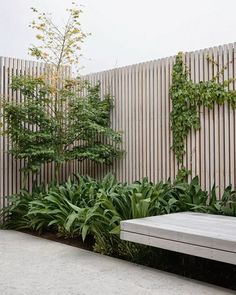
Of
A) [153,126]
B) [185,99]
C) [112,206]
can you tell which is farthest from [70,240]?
[185,99]

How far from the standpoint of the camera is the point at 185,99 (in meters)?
5.59

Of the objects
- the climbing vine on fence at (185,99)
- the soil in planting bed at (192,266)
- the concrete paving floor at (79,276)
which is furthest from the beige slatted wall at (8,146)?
the soil in planting bed at (192,266)

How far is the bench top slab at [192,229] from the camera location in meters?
3.14

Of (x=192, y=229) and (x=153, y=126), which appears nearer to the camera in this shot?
(x=192, y=229)

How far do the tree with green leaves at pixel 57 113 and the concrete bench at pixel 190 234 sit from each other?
101 inches

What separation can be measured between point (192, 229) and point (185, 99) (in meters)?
2.58

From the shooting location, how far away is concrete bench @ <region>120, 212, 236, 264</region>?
3104mm

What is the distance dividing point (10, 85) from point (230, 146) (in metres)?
3.70

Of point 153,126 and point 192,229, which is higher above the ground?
point 153,126

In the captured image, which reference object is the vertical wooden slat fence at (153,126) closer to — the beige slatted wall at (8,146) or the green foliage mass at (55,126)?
the beige slatted wall at (8,146)

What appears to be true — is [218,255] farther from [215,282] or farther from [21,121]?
[21,121]

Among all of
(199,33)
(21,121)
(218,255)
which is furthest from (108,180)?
(199,33)

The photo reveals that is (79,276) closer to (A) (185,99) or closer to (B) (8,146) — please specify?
(A) (185,99)

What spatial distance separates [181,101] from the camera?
5.59m
